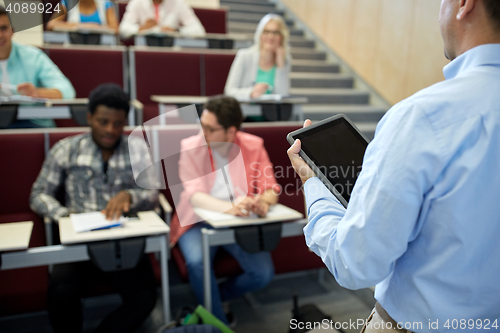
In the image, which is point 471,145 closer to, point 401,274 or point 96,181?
point 401,274

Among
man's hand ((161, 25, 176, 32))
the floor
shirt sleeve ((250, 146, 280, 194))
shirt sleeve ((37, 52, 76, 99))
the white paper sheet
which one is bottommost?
the floor

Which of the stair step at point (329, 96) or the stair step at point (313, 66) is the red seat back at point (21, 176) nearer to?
the stair step at point (329, 96)

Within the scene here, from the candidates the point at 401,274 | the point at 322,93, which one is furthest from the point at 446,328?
the point at 322,93

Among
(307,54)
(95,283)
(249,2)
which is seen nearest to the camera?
(95,283)

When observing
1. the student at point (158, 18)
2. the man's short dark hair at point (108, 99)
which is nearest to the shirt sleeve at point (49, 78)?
the man's short dark hair at point (108, 99)

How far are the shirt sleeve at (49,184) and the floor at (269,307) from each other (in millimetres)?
502

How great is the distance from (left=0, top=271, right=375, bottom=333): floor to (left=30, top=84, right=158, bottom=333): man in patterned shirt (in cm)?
27

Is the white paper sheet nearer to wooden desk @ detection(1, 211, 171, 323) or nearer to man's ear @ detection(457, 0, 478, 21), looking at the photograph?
wooden desk @ detection(1, 211, 171, 323)

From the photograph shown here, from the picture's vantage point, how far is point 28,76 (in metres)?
2.23

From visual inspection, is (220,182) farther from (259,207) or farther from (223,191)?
(259,207)

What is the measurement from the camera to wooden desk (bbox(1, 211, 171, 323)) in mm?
1273

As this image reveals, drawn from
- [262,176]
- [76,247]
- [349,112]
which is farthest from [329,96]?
[76,247]

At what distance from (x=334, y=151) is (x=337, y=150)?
0.04 feet

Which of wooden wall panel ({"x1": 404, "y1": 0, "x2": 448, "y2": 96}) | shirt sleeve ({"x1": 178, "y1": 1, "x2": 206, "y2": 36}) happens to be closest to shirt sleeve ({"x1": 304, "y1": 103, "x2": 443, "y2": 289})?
wooden wall panel ({"x1": 404, "y1": 0, "x2": 448, "y2": 96})
